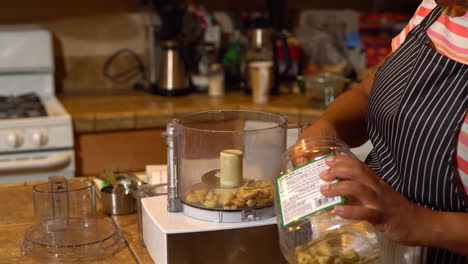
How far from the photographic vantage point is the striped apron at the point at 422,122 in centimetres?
92

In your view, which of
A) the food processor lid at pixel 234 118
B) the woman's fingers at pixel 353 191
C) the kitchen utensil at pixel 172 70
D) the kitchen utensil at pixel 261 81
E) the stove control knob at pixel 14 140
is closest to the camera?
the woman's fingers at pixel 353 191

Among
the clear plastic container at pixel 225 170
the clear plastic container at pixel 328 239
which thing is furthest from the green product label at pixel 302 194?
the clear plastic container at pixel 225 170

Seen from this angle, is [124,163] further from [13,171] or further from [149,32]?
[149,32]

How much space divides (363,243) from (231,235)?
0.74 feet

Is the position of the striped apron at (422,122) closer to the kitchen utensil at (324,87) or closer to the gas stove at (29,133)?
the kitchen utensil at (324,87)

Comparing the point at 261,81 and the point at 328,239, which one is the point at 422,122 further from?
the point at 261,81

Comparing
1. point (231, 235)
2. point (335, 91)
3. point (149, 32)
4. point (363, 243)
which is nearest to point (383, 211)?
point (363, 243)

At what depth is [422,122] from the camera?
3.19 feet

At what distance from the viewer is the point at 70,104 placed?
2.61 metres

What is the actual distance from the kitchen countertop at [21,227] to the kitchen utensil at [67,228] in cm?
2

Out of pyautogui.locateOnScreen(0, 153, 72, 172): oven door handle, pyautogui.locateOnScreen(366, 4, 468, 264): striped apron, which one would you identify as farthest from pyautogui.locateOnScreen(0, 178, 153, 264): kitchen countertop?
pyautogui.locateOnScreen(0, 153, 72, 172): oven door handle

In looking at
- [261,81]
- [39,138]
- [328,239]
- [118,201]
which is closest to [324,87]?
[261,81]

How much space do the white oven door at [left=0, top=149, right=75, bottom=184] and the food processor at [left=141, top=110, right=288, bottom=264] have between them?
1322 millimetres

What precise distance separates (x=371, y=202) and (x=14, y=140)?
1756 mm
